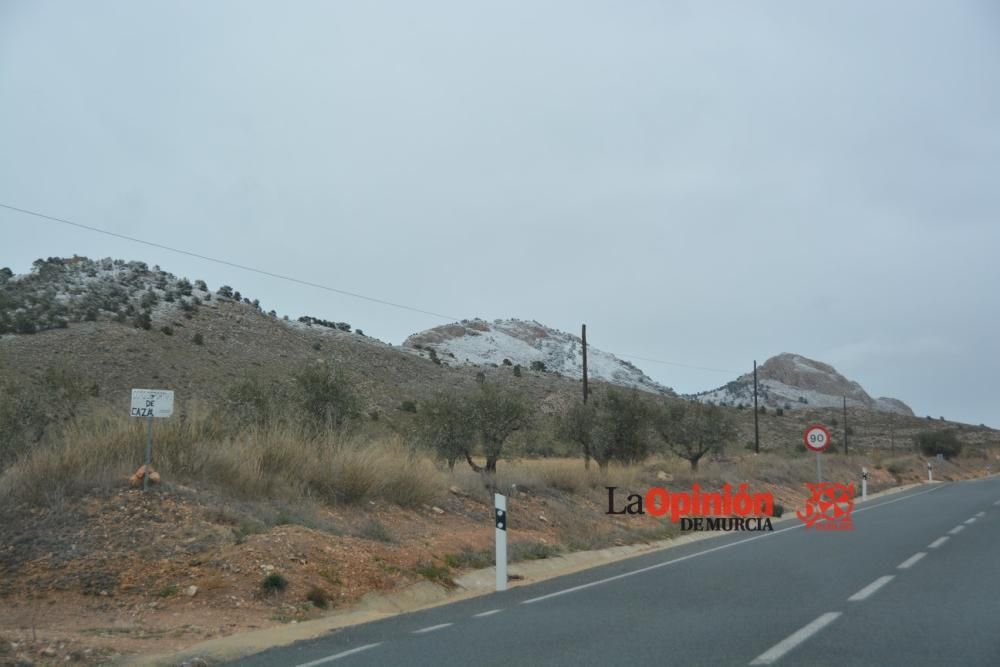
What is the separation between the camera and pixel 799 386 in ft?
595

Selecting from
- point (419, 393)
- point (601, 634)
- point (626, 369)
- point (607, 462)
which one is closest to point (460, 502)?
point (601, 634)

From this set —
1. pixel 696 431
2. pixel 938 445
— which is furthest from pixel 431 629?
pixel 938 445

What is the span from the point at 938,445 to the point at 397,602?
84.4m

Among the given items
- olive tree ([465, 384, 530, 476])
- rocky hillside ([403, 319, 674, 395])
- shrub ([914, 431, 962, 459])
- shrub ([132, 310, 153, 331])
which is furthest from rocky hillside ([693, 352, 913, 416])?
olive tree ([465, 384, 530, 476])

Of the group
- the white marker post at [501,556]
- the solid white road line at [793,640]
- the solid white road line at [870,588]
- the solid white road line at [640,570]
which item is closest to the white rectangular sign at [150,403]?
the white marker post at [501,556]

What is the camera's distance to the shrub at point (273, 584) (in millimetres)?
11469

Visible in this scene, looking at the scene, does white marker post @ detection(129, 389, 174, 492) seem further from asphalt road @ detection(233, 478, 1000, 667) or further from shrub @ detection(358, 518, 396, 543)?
asphalt road @ detection(233, 478, 1000, 667)

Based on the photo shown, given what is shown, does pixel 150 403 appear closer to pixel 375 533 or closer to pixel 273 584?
pixel 273 584

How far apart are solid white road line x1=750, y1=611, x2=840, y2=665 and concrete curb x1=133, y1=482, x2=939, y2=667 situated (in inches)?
200

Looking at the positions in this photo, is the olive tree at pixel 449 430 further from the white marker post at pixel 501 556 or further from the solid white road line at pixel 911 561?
the solid white road line at pixel 911 561

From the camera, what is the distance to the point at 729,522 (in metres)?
25.1

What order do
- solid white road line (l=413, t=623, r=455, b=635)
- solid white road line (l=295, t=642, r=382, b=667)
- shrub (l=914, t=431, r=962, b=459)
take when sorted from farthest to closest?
shrub (l=914, t=431, r=962, b=459) < solid white road line (l=413, t=623, r=455, b=635) < solid white road line (l=295, t=642, r=382, b=667)

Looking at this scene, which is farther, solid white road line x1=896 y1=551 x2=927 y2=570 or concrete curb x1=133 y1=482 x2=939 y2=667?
solid white road line x1=896 y1=551 x2=927 y2=570

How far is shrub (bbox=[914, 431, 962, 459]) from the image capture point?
8300cm
